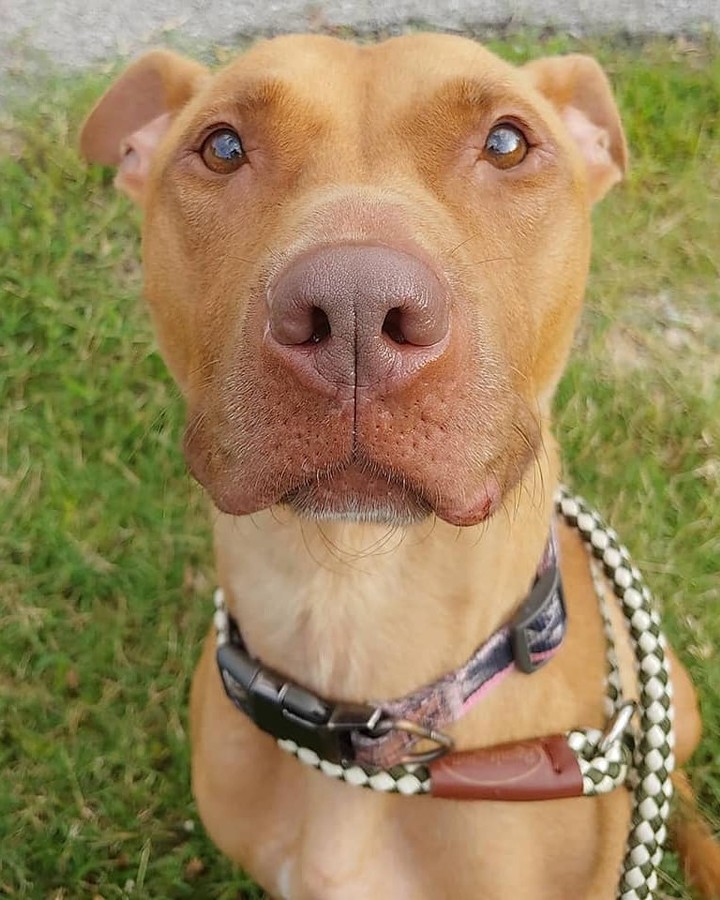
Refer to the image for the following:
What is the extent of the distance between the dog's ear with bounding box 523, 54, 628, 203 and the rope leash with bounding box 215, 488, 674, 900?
3.61ft

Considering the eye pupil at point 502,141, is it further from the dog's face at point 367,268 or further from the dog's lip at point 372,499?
the dog's lip at point 372,499

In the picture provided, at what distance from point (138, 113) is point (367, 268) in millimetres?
1627

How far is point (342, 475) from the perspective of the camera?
167 cm

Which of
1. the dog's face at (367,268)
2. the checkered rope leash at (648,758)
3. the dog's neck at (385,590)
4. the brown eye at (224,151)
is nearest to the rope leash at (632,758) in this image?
the checkered rope leash at (648,758)

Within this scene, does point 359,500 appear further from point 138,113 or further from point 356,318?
point 138,113

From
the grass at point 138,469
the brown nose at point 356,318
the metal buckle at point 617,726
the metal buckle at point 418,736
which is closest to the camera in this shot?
the brown nose at point 356,318

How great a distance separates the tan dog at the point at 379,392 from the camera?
158 centimetres

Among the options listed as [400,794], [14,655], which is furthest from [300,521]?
[14,655]

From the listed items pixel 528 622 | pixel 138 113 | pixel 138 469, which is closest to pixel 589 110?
pixel 138 113

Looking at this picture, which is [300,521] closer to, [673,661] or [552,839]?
[552,839]

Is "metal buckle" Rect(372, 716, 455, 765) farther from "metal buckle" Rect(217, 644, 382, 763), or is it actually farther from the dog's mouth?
the dog's mouth

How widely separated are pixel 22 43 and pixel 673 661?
3.89 metres

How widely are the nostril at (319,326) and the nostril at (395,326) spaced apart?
0.28ft

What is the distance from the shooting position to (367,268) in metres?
1.48
